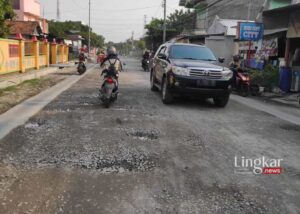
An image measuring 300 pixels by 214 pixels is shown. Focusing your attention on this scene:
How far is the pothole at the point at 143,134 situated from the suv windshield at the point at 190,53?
15.0 ft

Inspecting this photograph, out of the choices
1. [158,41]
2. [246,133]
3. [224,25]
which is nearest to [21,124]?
[246,133]

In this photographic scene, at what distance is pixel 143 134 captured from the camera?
7.01 metres

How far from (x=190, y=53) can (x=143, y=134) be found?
521cm

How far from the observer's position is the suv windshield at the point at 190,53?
1142 cm

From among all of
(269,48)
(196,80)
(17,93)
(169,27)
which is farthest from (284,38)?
(169,27)

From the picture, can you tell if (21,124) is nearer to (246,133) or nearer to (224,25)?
(246,133)

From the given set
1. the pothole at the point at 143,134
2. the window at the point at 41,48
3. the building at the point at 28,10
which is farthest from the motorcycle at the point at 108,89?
the building at the point at 28,10

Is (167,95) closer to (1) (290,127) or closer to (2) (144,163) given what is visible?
(1) (290,127)

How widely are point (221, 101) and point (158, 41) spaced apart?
55.7m

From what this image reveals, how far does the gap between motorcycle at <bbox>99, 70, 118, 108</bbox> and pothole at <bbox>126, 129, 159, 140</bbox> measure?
2662 millimetres

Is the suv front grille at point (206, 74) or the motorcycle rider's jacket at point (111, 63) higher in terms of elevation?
the motorcycle rider's jacket at point (111, 63)

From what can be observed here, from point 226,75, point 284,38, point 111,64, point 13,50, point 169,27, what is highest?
point 169,27

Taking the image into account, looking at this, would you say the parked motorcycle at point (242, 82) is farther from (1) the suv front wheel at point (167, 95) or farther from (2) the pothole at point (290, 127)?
(2) the pothole at point (290, 127)

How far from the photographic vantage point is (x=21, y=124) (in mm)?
7617
